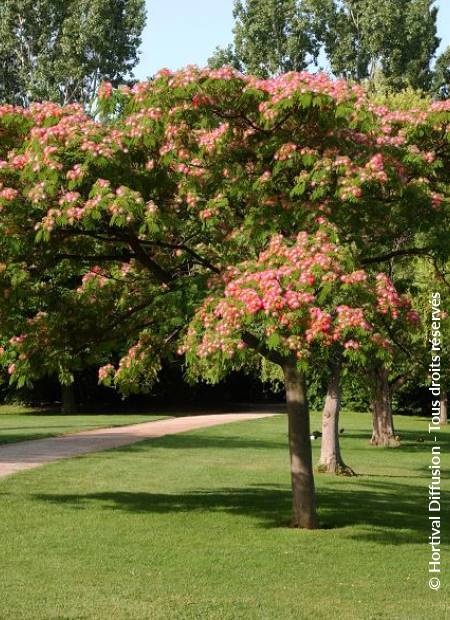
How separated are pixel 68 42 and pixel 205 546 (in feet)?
148

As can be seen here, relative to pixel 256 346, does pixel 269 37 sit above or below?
above

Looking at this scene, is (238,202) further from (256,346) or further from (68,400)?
(68,400)

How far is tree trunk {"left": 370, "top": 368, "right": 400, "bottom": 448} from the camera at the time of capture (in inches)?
1203

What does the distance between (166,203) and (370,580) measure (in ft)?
17.4

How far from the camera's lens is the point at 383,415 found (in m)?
31.4

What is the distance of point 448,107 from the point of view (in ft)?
38.4

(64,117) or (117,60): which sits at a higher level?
(117,60)

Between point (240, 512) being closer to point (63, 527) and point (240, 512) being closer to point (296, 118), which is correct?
point (63, 527)

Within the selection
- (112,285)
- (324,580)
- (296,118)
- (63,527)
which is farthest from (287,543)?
(296,118)

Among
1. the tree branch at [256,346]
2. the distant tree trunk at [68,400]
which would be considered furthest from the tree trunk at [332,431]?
the distant tree trunk at [68,400]

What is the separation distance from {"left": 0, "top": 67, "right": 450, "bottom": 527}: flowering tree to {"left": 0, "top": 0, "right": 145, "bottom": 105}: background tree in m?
42.0
